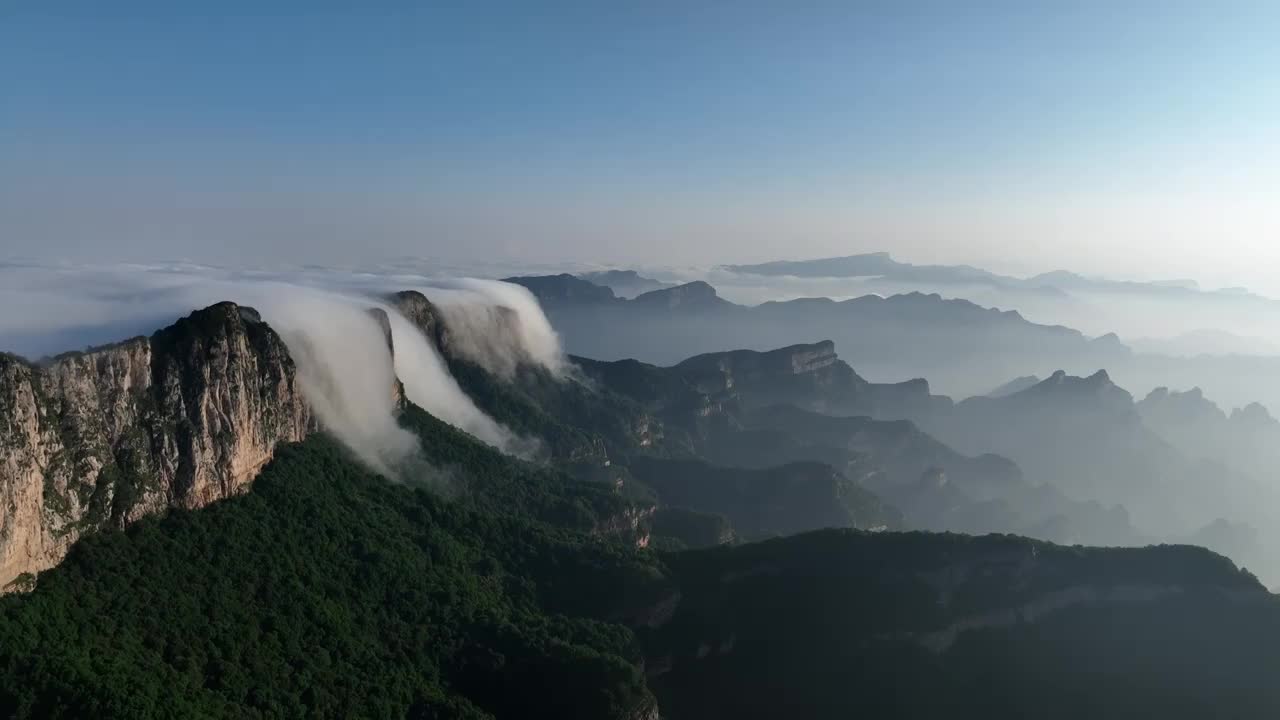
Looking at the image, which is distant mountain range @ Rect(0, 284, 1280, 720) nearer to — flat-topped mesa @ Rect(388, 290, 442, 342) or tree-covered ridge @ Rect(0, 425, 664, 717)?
tree-covered ridge @ Rect(0, 425, 664, 717)

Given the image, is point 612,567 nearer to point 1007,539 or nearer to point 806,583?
point 806,583

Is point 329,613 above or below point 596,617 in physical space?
above

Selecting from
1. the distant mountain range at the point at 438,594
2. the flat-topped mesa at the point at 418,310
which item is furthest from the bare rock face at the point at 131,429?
the flat-topped mesa at the point at 418,310

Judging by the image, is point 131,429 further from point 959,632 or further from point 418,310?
point 418,310

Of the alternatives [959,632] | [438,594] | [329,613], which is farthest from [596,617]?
[959,632]

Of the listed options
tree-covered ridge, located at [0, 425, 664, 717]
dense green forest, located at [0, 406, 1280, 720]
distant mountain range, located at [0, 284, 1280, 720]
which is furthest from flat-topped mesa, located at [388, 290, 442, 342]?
tree-covered ridge, located at [0, 425, 664, 717]
